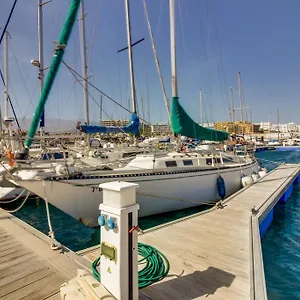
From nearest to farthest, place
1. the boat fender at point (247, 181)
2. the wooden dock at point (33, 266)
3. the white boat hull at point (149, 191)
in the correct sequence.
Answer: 1. the wooden dock at point (33, 266)
2. the white boat hull at point (149, 191)
3. the boat fender at point (247, 181)

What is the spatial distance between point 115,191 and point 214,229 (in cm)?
428

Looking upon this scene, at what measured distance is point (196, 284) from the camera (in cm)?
361

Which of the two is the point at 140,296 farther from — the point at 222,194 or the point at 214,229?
the point at 222,194

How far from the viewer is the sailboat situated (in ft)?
24.4

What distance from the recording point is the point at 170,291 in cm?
341

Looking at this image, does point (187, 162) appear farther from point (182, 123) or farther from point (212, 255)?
point (212, 255)

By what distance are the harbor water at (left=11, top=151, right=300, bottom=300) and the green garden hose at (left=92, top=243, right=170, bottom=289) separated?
95.5 inches

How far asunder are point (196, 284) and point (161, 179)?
18.9ft

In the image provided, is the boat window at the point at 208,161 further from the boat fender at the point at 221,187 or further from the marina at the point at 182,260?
the marina at the point at 182,260

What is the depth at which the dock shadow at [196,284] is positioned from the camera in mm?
3363

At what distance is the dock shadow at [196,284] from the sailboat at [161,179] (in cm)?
316

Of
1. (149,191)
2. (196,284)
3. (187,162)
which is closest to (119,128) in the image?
(187,162)

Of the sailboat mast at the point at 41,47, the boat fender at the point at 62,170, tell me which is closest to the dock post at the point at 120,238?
the boat fender at the point at 62,170

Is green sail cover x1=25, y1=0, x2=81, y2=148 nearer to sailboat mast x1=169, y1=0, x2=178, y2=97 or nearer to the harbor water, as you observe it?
the harbor water
